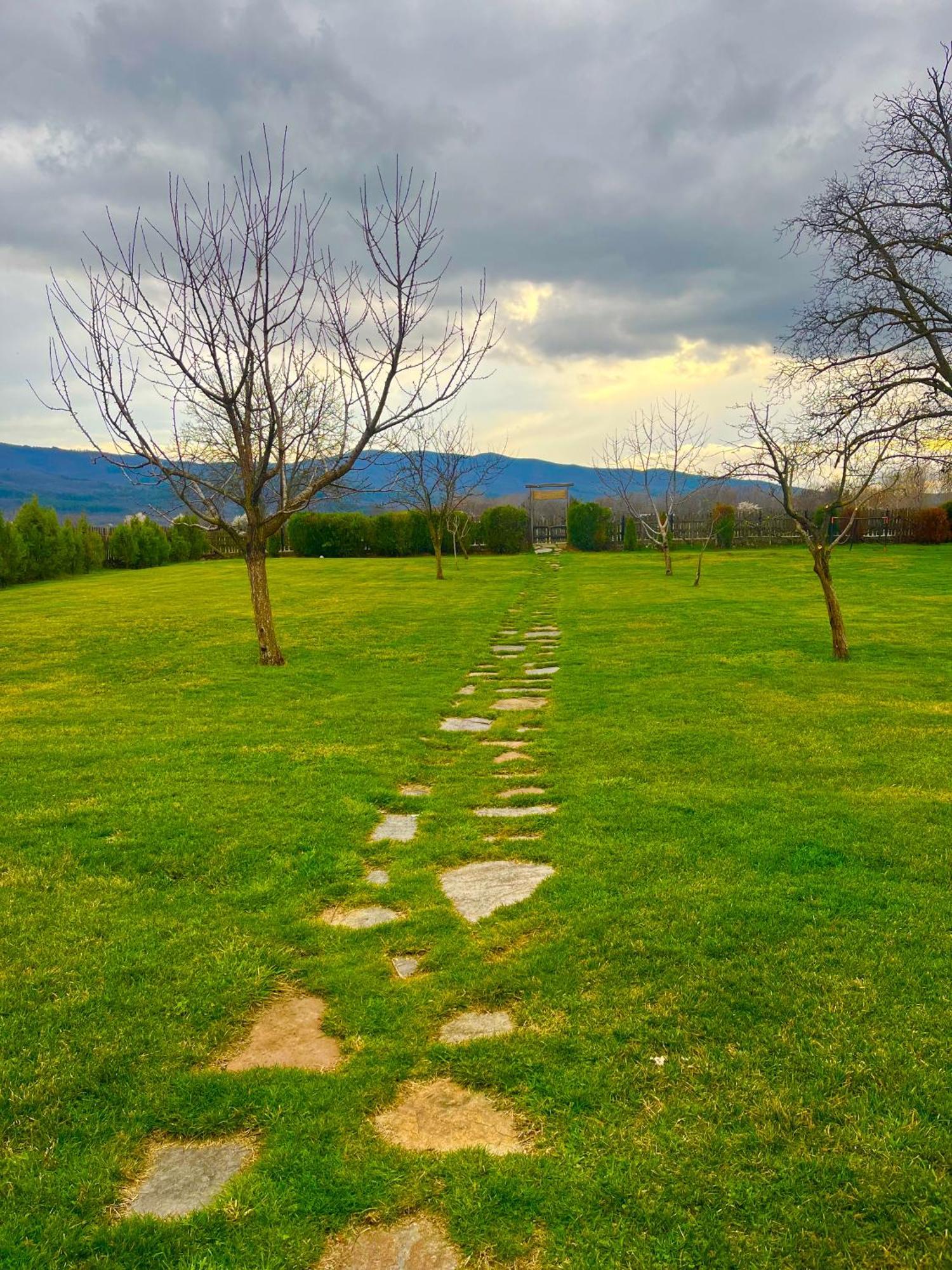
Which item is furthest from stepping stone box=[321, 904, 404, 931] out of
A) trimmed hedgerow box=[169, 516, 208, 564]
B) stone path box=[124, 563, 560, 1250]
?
trimmed hedgerow box=[169, 516, 208, 564]

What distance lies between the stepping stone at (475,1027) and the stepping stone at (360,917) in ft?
2.65

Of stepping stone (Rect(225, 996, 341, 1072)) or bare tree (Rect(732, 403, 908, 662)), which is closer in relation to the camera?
stepping stone (Rect(225, 996, 341, 1072))

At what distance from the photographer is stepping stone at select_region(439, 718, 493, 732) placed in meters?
6.99

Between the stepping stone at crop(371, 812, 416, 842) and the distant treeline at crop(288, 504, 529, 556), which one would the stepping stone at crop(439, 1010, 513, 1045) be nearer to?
the stepping stone at crop(371, 812, 416, 842)

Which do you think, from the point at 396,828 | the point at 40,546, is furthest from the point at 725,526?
the point at 396,828

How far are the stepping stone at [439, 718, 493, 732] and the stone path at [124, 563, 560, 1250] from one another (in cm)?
202

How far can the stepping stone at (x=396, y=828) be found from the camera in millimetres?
4461

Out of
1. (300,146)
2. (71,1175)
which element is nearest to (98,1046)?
(71,1175)

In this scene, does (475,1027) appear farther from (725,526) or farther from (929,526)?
(929,526)

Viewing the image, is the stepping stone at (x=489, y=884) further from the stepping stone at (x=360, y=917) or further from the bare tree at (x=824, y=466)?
the bare tree at (x=824, y=466)

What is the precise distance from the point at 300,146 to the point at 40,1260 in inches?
364

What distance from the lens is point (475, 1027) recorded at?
265 cm

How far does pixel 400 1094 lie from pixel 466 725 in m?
4.86

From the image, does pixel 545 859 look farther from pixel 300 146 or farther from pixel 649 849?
pixel 300 146
